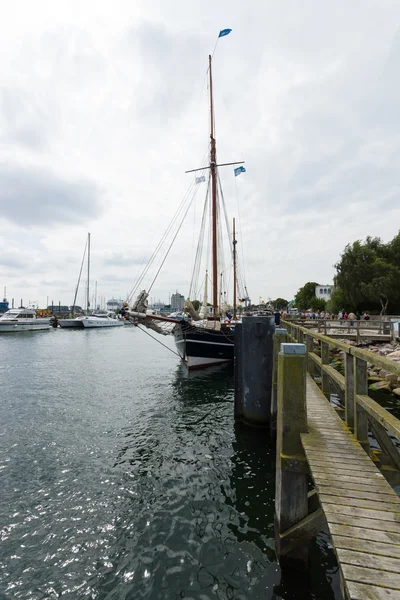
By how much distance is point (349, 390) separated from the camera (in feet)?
14.8

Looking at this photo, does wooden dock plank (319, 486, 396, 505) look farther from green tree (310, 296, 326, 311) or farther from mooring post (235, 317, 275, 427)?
green tree (310, 296, 326, 311)

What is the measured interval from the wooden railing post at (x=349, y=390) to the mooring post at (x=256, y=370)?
5153mm

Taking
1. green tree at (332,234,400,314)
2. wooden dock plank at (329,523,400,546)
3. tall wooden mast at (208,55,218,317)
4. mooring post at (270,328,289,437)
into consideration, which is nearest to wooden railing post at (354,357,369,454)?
wooden dock plank at (329,523,400,546)

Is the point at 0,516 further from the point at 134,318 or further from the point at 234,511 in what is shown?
the point at 134,318

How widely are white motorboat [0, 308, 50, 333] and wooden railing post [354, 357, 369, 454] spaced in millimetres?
67154

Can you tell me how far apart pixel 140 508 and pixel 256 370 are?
527cm

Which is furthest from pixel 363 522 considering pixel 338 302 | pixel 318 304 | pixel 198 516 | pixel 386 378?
pixel 318 304

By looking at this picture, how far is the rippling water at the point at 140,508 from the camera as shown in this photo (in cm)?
436

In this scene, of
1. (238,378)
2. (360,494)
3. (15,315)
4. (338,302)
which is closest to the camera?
(360,494)

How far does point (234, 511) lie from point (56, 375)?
718 inches

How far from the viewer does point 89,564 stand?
185 inches

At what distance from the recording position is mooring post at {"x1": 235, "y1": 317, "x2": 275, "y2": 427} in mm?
9820

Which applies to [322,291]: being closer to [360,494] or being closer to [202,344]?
[202,344]

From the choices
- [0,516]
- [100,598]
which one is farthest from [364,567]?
[0,516]
